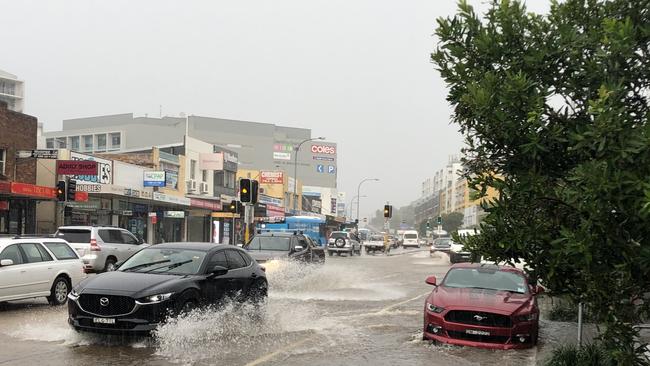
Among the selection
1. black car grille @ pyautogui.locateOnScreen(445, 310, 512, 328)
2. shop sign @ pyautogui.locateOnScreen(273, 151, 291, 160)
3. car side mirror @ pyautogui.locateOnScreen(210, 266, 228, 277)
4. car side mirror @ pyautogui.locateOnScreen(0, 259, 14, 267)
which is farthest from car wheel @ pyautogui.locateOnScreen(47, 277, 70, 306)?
shop sign @ pyautogui.locateOnScreen(273, 151, 291, 160)

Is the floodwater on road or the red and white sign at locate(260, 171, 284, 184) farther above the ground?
the red and white sign at locate(260, 171, 284, 184)

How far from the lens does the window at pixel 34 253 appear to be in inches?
494

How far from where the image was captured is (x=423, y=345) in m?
9.36

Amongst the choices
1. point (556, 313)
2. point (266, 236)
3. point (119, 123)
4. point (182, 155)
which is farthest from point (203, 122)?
point (556, 313)

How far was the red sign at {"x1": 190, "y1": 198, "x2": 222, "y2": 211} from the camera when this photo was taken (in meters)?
40.9

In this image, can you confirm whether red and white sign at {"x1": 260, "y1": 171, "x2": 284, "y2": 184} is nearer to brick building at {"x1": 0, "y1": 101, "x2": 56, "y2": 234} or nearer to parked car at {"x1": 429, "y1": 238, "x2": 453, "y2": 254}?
parked car at {"x1": 429, "y1": 238, "x2": 453, "y2": 254}

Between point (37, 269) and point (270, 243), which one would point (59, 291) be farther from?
point (270, 243)

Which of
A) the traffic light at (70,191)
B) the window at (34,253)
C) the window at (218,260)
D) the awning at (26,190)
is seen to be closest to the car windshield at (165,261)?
the window at (218,260)

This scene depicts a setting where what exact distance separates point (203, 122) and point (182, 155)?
76927mm

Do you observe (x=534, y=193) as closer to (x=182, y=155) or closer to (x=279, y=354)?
(x=279, y=354)

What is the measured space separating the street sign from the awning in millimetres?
1542

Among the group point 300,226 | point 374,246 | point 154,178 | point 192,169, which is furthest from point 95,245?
point 374,246

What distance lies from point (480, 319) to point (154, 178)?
30.7 metres

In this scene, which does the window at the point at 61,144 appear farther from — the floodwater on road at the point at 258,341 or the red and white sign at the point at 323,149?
the floodwater on road at the point at 258,341
